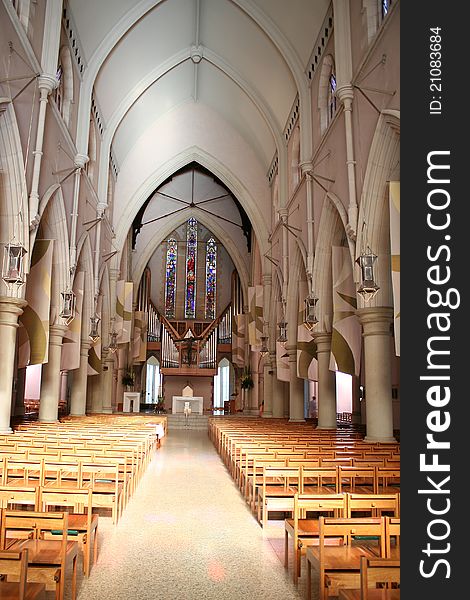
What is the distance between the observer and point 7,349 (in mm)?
12016

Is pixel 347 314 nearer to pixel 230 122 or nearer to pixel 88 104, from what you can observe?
pixel 88 104

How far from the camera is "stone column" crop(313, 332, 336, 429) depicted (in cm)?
1659

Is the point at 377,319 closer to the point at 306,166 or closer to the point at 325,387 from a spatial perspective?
the point at 325,387

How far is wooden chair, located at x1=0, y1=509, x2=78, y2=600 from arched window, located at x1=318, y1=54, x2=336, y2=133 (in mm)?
14805

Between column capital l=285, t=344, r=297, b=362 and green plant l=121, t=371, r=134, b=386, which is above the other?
column capital l=285, t=344, r=297, b=362

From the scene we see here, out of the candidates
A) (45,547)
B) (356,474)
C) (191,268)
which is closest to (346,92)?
(356,474)

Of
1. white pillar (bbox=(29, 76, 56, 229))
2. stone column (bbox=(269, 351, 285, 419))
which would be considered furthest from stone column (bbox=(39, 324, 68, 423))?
stone column (bbox=(269, 351, 285, 419))

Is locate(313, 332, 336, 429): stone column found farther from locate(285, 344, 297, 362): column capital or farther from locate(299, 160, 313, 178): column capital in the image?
locate(299, 160, 313, 178): column capital

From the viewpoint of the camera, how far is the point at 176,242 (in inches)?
1583

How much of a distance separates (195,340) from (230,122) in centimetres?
1482

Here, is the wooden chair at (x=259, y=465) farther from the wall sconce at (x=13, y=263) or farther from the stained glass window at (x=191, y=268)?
the stained glass window at (x=191, y=268)

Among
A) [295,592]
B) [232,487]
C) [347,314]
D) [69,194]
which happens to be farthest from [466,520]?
[69,194]

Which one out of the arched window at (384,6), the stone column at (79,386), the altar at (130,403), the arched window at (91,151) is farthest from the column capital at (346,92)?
the altar at (130,403)

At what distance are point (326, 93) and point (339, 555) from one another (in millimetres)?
15296
